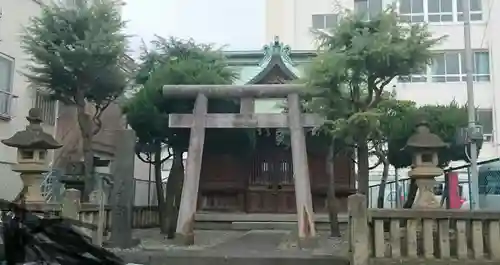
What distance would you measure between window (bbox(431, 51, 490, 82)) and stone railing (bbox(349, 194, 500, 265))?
1818 cm

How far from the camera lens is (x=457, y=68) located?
1009 inches

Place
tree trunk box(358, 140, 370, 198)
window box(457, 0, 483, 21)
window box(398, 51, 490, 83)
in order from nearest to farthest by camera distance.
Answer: tree trunk box(358, 140, 370, 198)
window box(398, 51, 490, 83)
window box(457, 0, 483, 21)

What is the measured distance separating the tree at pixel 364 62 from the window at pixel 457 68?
16289mm

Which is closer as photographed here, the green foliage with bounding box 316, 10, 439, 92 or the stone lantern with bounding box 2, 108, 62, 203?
the green foliage with bounding box 316, 10, 439, 92

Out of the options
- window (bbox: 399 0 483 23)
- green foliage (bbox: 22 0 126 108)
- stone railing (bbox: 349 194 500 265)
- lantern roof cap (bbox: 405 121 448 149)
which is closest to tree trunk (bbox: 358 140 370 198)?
lantern roof cap (bbox: 405 121 448 149)

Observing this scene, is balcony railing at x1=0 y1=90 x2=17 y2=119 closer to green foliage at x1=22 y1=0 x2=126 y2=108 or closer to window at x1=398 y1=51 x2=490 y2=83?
green foliage at x1=22 y1=0 x2=126 y2=108

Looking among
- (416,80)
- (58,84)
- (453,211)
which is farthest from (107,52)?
(416,80)

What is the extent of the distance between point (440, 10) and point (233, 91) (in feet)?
58.0

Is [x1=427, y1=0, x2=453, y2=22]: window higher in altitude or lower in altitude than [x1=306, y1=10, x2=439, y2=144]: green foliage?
higher

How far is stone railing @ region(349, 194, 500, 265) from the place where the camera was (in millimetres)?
8297

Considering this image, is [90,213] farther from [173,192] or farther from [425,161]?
[425,161]

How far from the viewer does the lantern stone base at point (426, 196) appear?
8.79 meters

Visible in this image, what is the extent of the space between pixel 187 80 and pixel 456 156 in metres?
7.50

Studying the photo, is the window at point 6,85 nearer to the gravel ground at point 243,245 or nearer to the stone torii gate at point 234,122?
the gravel ground at point 243,245
